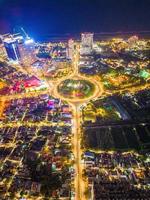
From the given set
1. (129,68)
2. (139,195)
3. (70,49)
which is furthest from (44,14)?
(139,195)

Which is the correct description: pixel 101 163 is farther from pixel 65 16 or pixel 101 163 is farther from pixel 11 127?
pixel 65 16

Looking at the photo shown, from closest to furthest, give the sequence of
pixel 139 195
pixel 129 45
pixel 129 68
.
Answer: pixel 139 195 → pixel 129 68 → pixel 129 45

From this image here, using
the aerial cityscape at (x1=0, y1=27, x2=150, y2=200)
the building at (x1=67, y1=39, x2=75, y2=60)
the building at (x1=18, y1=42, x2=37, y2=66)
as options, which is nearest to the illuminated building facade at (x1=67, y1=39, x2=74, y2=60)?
the building at (x1=67, y1=39, x2=75, y2=60)

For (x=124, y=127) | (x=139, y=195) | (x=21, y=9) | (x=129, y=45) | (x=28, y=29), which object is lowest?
(x=139, y=195)

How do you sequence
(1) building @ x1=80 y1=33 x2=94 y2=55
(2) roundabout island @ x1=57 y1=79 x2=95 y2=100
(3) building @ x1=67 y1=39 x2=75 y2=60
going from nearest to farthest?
(2) roundabout island @ x1=57 y1=79 x2=95 y2=100 < (3) building @ x1=67 y1=39 x2=75 y2=60 < (1) building @ x1=80 y1=33 x2=94 y2=55

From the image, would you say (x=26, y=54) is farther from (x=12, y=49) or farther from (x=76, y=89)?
(x=76, y=89)

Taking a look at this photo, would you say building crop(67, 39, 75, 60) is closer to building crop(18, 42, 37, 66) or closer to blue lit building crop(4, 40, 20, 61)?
building crop(18, 42, 37, 66)

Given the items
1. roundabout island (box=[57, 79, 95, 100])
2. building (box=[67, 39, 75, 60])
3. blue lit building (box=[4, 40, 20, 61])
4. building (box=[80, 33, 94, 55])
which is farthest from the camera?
building (box=[80, 33, 94, 55])
